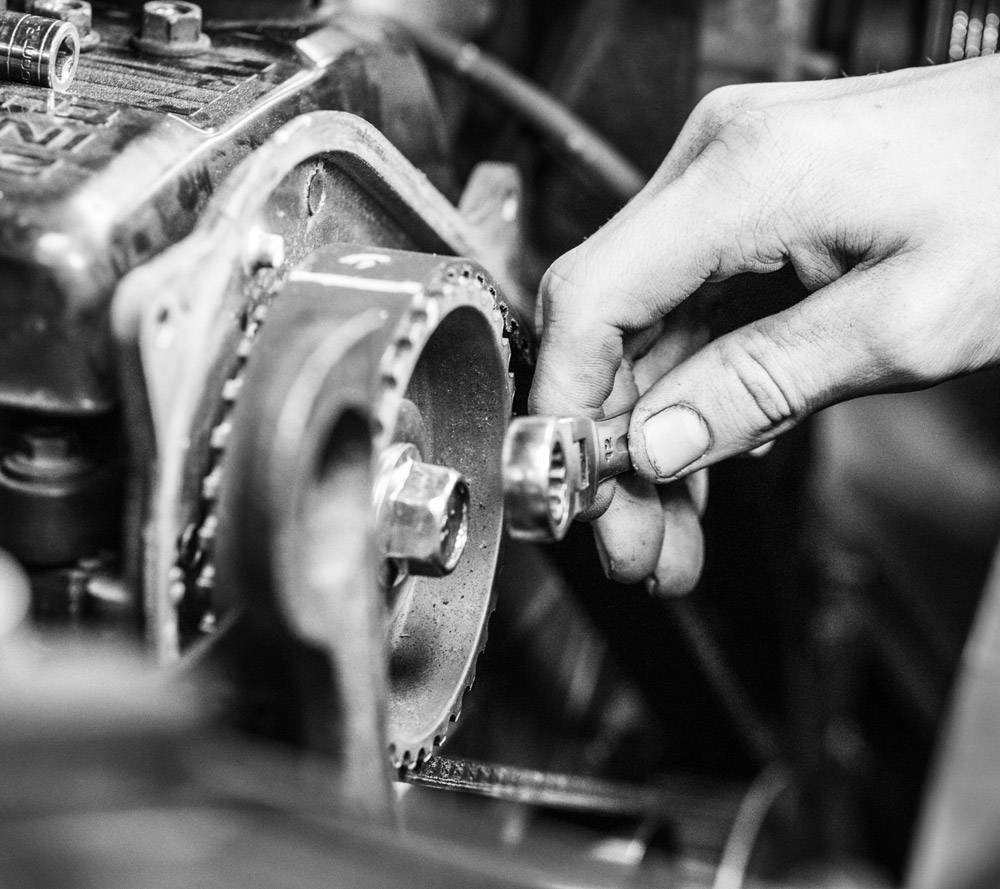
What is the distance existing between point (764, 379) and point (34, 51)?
423 millimetres

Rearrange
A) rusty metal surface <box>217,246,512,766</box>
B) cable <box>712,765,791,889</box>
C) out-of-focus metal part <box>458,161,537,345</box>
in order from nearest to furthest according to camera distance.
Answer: rusty metal surface <box>217,246,512,766</box>
out-of-focus metal part <box>458,161,537,345</box>
cable <box>712,765,791,889</box>

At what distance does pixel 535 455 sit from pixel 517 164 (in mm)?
753

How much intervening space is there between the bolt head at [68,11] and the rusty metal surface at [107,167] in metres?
0.02

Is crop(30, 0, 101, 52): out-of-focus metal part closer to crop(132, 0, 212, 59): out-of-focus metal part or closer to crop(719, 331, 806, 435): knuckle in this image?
crop(132, 0, 212, 59): out-of-focus metal part

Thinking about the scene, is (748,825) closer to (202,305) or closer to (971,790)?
(971,790)

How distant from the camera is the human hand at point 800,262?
0.63 m

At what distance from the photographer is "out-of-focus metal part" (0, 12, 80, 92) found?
541mm

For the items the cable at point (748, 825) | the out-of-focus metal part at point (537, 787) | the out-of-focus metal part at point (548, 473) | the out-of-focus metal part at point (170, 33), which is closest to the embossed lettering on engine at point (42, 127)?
the out-of-focus metal part at point (170, 33)

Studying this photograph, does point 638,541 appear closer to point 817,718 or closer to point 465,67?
point 465,67

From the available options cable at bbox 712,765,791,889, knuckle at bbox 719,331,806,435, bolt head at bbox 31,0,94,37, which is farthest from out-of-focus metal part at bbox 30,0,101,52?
cable at bbox 712,765,791,889

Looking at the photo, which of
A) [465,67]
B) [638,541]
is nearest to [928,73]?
[638,541]

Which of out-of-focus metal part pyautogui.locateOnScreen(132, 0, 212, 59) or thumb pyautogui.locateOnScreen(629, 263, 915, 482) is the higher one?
out-of-focus metal part pyautogui.locateOnScreen(132, 0, 212, 59)

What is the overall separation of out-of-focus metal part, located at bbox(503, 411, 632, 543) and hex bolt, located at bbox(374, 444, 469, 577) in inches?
1.2

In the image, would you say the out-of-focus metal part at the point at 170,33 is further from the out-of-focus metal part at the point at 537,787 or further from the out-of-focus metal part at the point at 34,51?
the out-of-focus metal part at the point at 537,787
